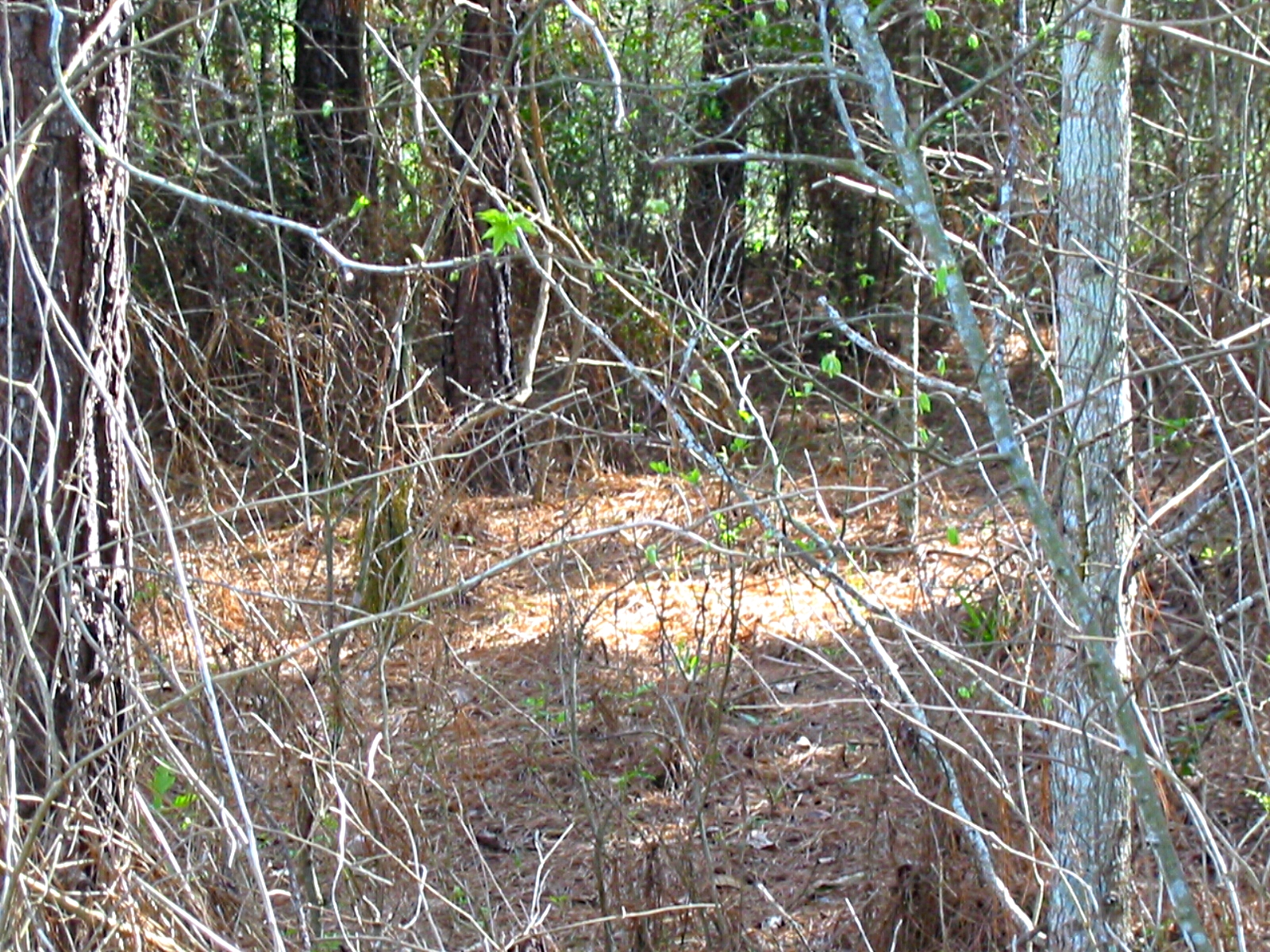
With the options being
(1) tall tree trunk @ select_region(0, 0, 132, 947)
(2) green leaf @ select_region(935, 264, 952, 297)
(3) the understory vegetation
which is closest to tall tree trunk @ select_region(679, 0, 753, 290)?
(3) the understory vegetation

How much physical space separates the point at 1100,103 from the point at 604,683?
3.07m

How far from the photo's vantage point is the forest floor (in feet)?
11.4

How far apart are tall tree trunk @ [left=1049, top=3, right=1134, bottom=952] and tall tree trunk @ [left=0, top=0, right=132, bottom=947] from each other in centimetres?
219

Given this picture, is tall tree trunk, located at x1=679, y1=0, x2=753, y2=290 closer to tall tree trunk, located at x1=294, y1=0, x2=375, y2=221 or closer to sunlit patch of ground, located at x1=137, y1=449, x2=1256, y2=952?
tall tree trunk, located at x1=294, y1=0, x2=375, y2=221

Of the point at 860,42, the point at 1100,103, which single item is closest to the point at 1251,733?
the point at 860,42

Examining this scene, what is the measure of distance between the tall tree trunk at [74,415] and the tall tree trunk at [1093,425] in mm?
2191

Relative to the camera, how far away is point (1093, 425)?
3.25 metres

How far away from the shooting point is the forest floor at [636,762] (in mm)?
3467

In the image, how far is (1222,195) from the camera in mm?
6379

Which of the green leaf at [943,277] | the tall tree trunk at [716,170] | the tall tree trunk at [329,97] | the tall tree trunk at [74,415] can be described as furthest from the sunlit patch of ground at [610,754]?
the tall tree trunk at [716,170]

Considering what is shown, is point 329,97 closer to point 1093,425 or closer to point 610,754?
point 610,754

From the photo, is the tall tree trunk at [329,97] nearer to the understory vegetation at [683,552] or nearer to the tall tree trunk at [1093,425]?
the understory vegetation at [683,552]

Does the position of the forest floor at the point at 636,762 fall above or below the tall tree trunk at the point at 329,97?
below

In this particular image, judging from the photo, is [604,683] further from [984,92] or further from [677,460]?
[984,92]
